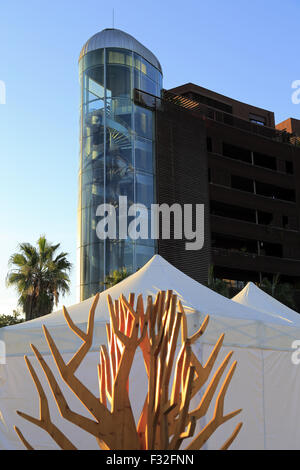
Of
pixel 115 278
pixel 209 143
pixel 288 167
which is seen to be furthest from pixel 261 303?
pixel 288 167

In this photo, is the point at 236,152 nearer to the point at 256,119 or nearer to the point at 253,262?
the point at 256,119

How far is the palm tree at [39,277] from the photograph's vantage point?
2642 cm

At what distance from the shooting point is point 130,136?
27344 millimetres

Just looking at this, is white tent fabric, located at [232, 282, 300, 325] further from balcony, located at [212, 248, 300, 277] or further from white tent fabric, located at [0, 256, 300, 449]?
balcony, located at [212, 248, 300, 277]

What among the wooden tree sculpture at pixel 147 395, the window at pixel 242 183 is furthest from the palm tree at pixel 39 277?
the wooden tree sculpture at pixel 147 395

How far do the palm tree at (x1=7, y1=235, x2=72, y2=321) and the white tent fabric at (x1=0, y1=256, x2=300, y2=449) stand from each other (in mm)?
17410

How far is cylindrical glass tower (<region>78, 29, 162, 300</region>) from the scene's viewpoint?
2536 centimetres

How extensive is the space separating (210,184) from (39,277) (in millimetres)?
13448

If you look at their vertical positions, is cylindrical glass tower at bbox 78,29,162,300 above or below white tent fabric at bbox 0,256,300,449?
above

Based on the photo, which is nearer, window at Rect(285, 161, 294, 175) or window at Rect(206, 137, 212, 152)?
window at Rect(206, 137, 212, 152)

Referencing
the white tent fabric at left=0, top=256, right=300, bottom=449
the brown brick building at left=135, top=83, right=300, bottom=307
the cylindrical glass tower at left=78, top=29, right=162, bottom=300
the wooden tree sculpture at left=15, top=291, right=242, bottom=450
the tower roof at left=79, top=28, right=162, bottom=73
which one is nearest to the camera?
the wooden tree sculpture at left=15, top=291, right=242, bottom=450

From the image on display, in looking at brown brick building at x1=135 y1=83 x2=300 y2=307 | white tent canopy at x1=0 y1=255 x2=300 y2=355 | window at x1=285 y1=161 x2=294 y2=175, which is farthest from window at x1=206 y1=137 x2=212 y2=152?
white tent canopy at x1=0 y1=255 x2=300 y2=355

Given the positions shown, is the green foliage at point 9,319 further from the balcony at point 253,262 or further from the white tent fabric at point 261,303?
the white tent fabric at point 261,303

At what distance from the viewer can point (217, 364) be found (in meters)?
8.87
